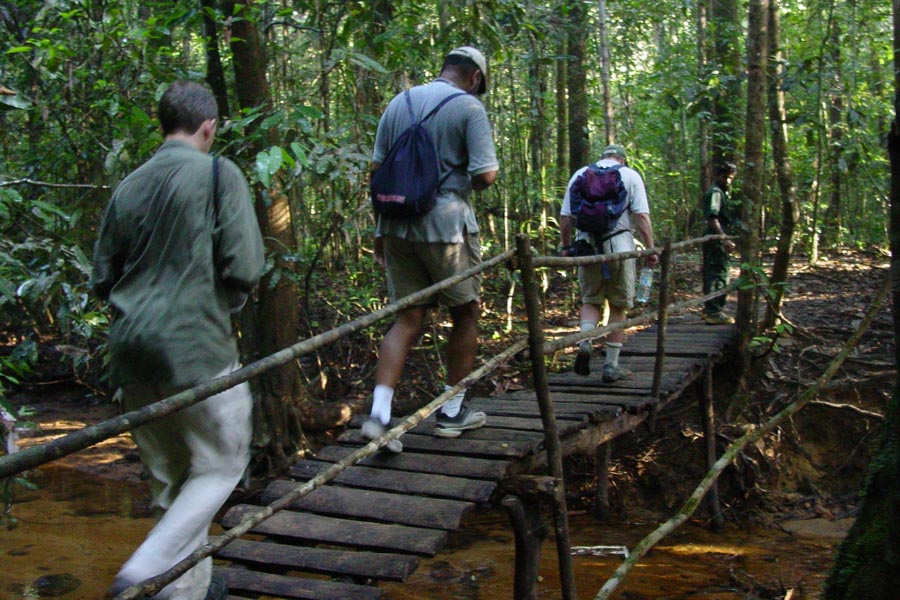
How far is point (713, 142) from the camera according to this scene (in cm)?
1013

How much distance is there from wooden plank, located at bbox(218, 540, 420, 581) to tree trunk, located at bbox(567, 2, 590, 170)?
25.8 feet

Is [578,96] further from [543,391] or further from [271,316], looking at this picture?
[543,391]

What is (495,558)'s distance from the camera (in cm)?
714

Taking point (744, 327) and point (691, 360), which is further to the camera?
point (744, 327)

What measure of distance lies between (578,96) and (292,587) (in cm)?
862

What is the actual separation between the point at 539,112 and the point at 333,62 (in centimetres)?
481

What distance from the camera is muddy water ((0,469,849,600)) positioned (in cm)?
628

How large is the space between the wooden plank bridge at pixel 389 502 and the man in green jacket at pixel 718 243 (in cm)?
342

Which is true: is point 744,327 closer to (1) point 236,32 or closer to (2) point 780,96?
(2) point 780,96

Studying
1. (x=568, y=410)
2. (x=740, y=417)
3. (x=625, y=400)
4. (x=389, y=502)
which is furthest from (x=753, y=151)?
(x=389, y=502)

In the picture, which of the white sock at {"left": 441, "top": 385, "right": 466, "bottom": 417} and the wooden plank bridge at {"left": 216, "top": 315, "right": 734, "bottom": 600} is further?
the white sock at {"left": 441, "top": 385, "right": 466, "bottom": 417}

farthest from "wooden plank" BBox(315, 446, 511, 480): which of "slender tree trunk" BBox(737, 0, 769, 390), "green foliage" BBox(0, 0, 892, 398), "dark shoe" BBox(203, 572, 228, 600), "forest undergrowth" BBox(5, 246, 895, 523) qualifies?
"forest undergrowth" BBox(5, 246, 895, 523)

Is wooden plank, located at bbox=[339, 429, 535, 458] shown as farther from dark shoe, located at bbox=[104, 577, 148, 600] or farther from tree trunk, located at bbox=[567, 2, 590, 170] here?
tree trunk, located at bbox=[567, 2, 590, 170]

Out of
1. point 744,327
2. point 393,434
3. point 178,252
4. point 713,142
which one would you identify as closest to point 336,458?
point 393,434
